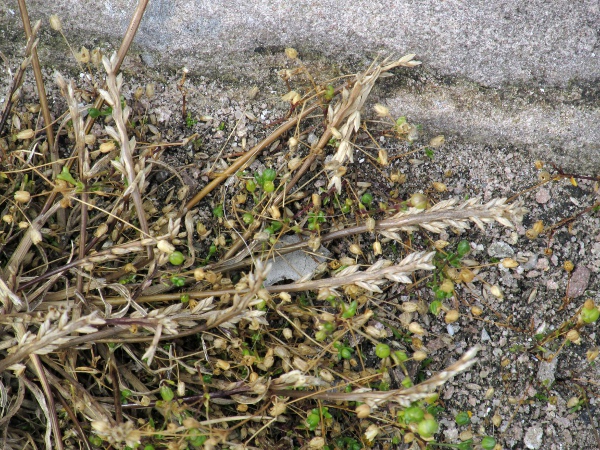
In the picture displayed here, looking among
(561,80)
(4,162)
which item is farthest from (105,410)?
(561,80)

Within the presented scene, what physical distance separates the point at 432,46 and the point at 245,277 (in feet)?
3.13

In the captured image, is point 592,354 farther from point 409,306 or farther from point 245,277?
point 245,277

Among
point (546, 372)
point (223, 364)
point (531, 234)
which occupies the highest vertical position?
point (531, 234)

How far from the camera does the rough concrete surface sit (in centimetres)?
182

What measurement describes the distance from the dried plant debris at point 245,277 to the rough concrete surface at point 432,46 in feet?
0.34

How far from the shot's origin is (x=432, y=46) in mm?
1830

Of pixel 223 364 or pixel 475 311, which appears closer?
pixel 223 364

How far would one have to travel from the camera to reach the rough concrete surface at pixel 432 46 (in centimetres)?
182

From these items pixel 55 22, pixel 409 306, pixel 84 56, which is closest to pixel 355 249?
pixel 409 306

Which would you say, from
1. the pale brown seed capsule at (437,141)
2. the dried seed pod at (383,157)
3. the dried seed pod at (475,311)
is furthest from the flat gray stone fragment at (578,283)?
the dried seed pod at (383,157)

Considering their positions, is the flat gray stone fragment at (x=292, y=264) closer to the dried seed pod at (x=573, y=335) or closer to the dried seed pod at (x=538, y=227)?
the dried seed pod at (x=538, y=227)

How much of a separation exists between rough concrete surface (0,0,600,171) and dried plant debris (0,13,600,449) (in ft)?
0.34

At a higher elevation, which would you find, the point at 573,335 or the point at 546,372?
the point at 573,335

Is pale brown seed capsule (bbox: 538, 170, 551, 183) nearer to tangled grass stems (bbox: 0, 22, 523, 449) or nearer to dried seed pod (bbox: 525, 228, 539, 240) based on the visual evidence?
dried seed pod (bbox: 525, 228, 539, 240)
